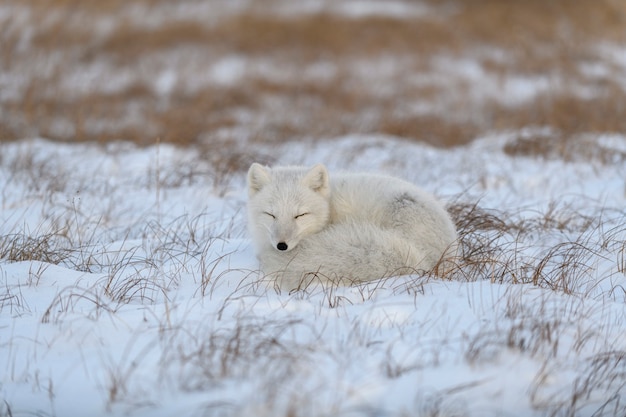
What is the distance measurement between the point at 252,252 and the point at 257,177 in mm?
565

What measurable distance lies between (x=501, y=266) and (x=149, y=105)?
11.0 meters

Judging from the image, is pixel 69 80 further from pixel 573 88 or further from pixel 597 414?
pixel 597 414

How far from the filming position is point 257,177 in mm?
4121

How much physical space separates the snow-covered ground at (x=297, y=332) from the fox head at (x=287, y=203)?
1.04ft

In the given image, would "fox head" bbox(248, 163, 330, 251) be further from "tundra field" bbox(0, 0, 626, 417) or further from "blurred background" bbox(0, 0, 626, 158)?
"blurred background" bbox(0, 0, 626, 158)

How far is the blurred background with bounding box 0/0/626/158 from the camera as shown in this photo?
10.9 meters

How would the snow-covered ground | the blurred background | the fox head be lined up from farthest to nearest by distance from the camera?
the blurred background
the fox head
the snow-covered ground

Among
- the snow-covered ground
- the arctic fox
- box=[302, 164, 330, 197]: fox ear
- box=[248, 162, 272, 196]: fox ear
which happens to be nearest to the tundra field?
the snow-covered ground

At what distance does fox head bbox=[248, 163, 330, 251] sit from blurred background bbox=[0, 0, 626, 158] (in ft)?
17.0

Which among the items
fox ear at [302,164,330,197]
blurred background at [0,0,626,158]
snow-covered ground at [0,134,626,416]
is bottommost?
snow-covered ground at [0,134,626,416]

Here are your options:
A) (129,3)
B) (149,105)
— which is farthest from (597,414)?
(129,3)

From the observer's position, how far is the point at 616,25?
61.0 ft

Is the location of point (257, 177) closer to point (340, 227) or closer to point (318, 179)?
point (318, 179)

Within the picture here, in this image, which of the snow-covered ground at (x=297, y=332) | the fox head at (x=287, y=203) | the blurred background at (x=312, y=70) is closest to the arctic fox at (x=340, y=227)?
the fox head at (x=287, y=203)
